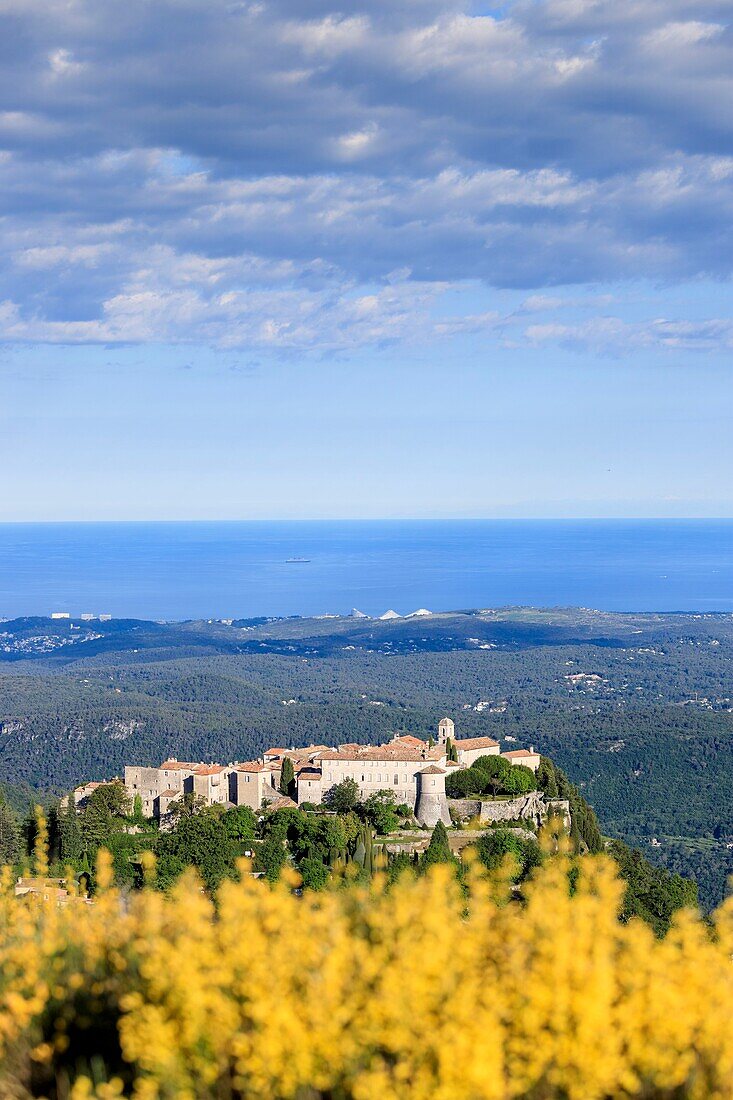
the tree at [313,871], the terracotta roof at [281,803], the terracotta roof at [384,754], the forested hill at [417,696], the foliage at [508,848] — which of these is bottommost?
the forested hill at [417,696]

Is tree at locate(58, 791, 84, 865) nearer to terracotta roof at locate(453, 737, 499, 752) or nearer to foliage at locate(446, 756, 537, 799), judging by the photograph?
foliage at locate(446, 756, 537, 799)

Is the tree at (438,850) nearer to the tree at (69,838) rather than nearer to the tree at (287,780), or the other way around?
the tree at (287,780)

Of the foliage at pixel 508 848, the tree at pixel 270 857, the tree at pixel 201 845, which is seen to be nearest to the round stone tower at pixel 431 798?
the foliage at pixel 508 848

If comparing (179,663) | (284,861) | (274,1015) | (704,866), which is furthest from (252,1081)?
(179,663)

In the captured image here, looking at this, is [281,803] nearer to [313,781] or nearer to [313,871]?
[313,781]

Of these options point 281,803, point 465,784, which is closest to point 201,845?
point 281,803

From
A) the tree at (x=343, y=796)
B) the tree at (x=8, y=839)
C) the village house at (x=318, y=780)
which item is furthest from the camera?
the village house at (x=318, y=780)
